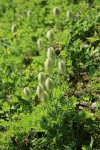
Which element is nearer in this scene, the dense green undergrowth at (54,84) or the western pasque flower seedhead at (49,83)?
the western pasque flower seedhead at (49,83)

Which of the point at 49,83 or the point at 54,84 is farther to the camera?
the point at 54,84

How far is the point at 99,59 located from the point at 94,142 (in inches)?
47.0

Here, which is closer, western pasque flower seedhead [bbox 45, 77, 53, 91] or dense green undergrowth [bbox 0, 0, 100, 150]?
western pasque flower seedhead [bbox 45, 77, 53, 91]

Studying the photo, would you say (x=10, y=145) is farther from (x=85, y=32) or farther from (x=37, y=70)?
(x=85, y=32)

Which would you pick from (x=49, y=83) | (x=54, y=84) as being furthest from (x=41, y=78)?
(x=54, y=84)

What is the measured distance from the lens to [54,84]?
3.36 m

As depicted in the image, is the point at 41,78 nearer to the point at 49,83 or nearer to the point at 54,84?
the point at 49,83

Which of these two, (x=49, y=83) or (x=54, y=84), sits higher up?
(x=49, y=83)

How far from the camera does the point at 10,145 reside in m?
3.01

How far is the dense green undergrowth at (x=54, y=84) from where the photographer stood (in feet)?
9.55

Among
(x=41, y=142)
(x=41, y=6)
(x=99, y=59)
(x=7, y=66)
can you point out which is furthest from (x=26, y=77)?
(x=41, y=6)

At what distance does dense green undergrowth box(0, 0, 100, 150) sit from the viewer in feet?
9.55

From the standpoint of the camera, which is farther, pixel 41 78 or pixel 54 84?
pixel 54 84

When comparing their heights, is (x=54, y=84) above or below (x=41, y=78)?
below
